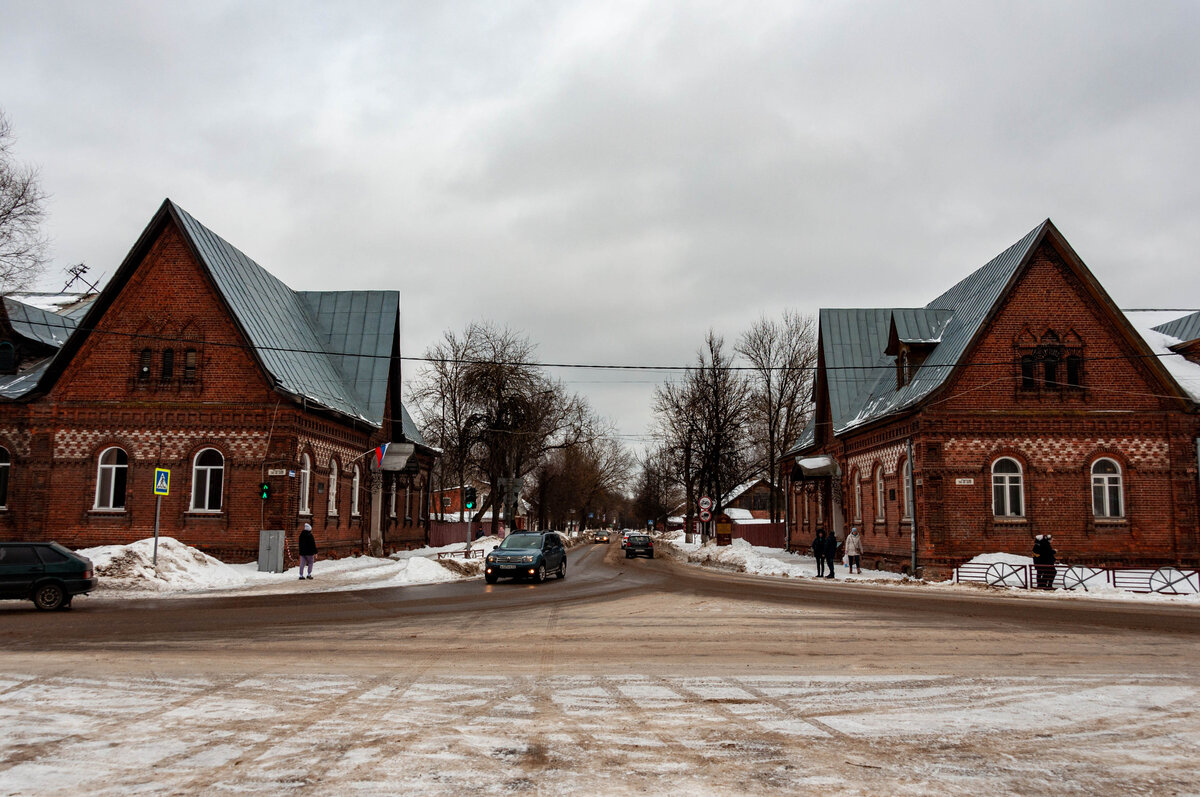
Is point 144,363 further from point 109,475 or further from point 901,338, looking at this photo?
point 901,338

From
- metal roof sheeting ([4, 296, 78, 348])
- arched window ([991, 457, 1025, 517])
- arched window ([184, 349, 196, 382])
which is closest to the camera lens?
arched window ([991, 457, 1025, 517])

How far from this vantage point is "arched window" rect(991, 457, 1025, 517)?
90.8 feet

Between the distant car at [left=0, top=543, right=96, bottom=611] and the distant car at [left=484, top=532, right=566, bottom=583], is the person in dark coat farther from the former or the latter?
the distant car at [left=0, top=543, right=96, bottom=611]

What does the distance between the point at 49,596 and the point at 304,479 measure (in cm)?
1214

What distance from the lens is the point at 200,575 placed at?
24.3 m

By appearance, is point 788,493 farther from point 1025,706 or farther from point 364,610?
point 1025,706

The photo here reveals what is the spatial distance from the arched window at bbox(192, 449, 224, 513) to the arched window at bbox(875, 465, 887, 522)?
22634 mm

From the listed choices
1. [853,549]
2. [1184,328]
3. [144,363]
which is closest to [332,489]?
[144,363]

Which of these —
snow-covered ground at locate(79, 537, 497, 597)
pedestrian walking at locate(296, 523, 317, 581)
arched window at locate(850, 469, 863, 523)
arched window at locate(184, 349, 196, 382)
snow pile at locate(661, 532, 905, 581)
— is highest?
arched window at locate(184, 349, 196, 382)

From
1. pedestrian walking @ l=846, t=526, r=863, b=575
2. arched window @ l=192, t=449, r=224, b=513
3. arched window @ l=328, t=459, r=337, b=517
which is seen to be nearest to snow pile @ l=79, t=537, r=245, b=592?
arched window @ l=192, t=449, r=224, b=513

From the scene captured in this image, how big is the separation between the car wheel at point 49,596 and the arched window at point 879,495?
25.3m

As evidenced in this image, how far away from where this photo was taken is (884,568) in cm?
3145

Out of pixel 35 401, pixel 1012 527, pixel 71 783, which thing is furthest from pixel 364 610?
pixel 1012 527

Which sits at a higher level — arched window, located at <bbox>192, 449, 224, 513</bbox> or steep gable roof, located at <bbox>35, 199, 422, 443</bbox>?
steep gable roof, located at <bbox>35, 199, 422, 443</bbox>
